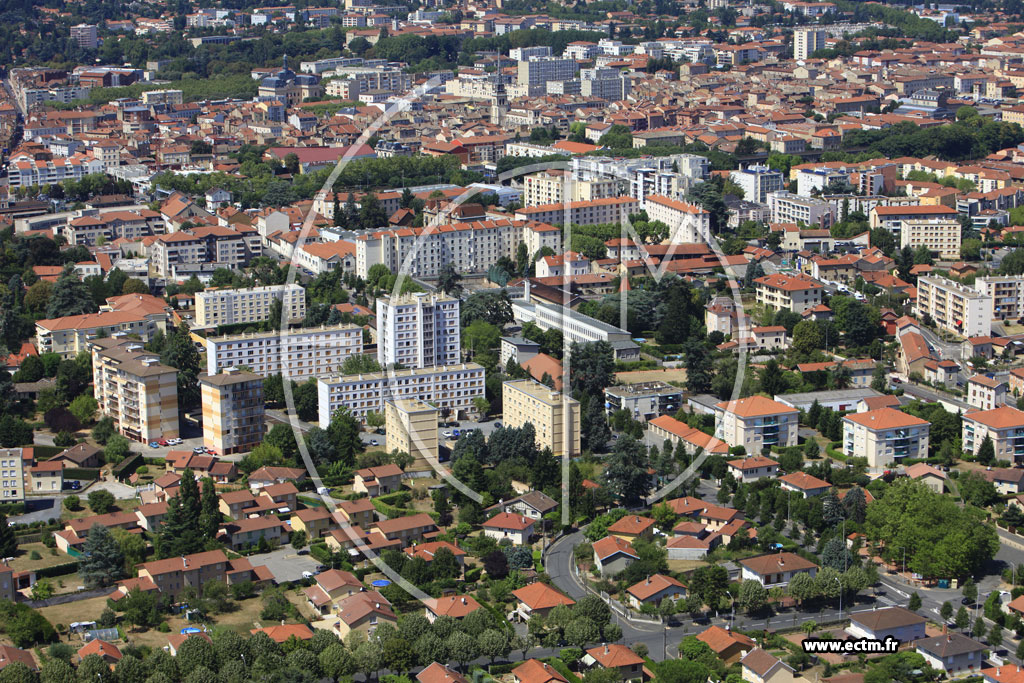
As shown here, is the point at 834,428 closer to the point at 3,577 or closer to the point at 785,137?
the point at 3,577

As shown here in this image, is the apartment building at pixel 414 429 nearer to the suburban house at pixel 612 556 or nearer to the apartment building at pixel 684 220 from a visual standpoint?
the suburban house at pixel 612 556

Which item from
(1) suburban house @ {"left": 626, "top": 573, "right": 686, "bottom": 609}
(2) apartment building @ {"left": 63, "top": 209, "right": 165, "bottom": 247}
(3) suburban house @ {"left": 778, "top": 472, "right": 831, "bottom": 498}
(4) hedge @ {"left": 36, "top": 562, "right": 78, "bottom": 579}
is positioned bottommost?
(4) hedge @ {"left": 36, "top": 562, "right": 78, "bottom": 579}

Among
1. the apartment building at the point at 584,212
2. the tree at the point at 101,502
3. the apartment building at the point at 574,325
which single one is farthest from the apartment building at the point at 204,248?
the tree at the point at 101,502

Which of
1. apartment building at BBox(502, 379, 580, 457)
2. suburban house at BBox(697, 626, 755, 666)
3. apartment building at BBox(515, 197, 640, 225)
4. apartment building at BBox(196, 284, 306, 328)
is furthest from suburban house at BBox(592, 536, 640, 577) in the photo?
apartment building at BBox(515, 197, 640, 225)

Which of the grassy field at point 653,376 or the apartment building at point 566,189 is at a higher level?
the apartment building at point 566,189

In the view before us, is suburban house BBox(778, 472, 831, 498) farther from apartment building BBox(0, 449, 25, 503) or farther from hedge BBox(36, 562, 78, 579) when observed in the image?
apartment building BBox(0, 449, 25, 503)

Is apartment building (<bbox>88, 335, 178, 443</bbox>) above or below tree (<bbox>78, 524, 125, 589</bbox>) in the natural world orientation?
above

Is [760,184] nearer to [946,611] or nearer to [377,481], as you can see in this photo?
[377,481]
